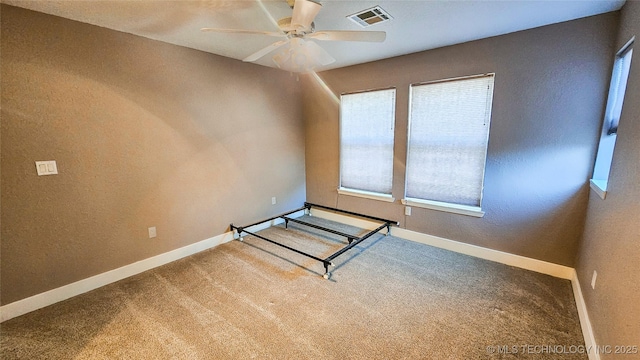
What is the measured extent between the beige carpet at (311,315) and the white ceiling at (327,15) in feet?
8.03

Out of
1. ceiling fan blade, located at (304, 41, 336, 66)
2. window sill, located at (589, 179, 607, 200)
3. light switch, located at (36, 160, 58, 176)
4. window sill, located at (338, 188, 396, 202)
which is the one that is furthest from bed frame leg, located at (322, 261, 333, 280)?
light switch, located at (36, 160, 58, 176)

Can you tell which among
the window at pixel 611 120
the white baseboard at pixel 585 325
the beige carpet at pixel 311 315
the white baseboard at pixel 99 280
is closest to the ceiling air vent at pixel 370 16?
the window at pixel 611 120

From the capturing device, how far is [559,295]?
2.23 metres

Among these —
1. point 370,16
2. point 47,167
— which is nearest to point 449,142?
point 370,16

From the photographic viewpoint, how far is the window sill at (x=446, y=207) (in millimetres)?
2951

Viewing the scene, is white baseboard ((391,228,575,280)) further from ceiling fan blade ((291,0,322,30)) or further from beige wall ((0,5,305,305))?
ceiling fan blade ((291,0,322,30))

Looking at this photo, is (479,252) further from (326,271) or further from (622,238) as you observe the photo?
(326,271)

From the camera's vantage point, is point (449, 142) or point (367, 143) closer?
point (449, 142)

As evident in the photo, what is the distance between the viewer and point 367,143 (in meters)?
3.78

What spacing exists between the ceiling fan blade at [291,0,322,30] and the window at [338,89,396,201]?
2.00m

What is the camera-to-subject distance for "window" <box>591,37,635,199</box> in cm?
196

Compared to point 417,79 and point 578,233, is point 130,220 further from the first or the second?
point 578,233

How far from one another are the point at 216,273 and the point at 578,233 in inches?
145

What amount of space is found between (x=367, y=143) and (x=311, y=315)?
2.54 metres
